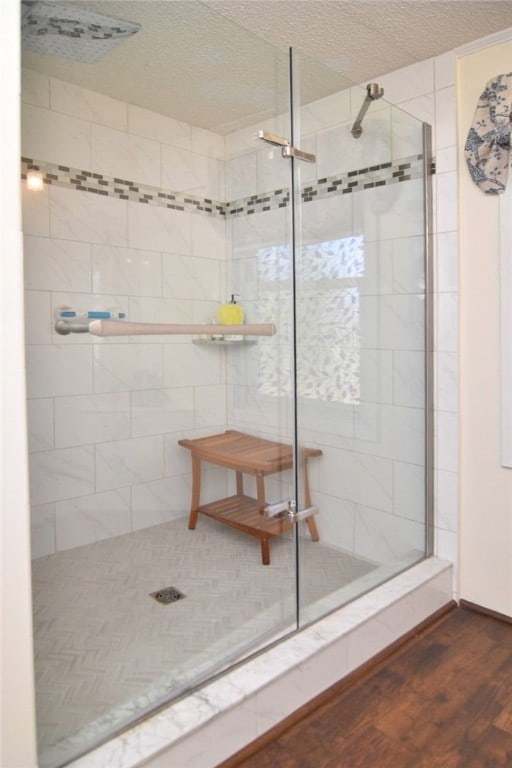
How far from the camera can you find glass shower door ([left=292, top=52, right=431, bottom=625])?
6.64 ft

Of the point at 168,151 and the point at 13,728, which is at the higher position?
the point at 168,151

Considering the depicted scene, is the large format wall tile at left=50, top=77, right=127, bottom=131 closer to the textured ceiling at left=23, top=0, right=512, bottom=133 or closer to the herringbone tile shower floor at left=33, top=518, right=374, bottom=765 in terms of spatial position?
the textured ceiling at left=23, top=0, right=512, bottom=133

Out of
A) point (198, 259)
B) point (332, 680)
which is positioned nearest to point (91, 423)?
point (198, 259)

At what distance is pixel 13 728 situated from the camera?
1.10 meters

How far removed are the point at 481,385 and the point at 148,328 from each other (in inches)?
53.2

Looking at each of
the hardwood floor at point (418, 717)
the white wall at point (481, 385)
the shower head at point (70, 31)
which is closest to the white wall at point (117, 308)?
the shower head at point (70, 31)

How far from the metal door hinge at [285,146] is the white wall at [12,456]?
3.28ft

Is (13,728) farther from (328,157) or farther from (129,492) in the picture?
(328,157)

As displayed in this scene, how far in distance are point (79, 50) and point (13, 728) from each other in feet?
6.21

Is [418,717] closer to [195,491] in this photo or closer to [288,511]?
[288,511]

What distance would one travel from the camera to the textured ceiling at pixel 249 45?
1792 mm

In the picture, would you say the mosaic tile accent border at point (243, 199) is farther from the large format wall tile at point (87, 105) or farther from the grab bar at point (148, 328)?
the grab bar at point (148, 328)

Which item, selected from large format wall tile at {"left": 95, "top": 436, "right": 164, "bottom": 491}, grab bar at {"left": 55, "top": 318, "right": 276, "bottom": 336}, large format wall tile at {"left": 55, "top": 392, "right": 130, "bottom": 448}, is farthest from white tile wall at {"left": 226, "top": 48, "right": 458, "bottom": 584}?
large format wall tile at {"left": 55, "top": 392, "right": 130, "bottom": 448}

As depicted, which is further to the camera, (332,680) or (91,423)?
(91,423)
